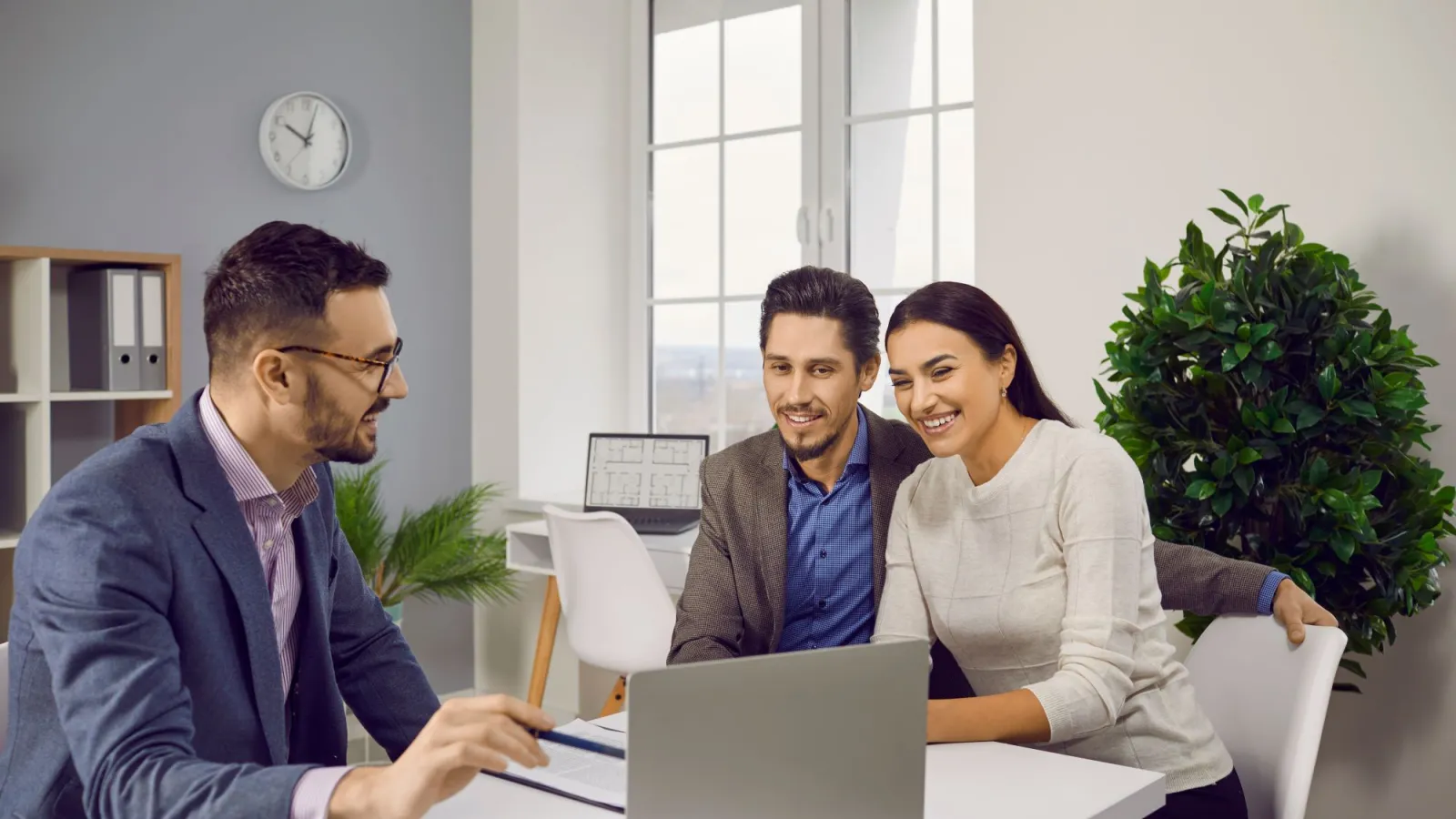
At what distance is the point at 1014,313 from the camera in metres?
3.39

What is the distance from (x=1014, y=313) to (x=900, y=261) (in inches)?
30.4

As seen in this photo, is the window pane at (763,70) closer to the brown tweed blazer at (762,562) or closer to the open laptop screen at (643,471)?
the open laptop screen at (643,471)

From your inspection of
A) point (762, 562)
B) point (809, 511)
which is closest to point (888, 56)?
point (809, 511)

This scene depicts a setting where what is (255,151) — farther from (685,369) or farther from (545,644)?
(545,644)

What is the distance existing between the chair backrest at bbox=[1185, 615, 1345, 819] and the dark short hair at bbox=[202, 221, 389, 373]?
140 centimetres

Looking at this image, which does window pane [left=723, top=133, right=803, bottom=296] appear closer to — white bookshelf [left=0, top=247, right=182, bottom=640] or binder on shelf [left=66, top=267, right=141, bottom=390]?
white bookshelf [left=0, top=247, right=182, bottom=640]

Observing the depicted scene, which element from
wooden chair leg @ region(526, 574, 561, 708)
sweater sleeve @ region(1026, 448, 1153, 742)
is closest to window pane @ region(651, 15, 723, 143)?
wooden chair leg @ region(526, 574, 561, 708)

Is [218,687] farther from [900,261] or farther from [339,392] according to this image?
[900,261]

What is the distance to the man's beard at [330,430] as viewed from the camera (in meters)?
Result: 1.48

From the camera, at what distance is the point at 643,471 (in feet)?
13.1

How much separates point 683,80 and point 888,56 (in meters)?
0.86

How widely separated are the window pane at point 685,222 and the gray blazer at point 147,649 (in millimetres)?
3196

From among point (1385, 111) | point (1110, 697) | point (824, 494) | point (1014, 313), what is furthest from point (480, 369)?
point (1110, 697)

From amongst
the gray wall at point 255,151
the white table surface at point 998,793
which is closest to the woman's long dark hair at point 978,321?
the white table surface at point 998,793
